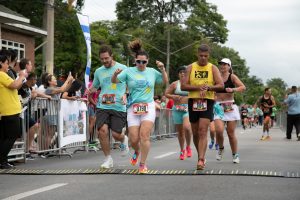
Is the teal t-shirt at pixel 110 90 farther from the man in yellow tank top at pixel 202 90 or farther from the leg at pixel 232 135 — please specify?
the leg at pixel 232 135

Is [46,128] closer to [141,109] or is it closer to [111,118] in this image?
[111,118]

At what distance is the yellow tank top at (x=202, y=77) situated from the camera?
1082cm

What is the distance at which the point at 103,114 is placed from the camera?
433 inches

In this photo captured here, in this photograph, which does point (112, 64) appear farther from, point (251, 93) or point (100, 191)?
point (251, 93)

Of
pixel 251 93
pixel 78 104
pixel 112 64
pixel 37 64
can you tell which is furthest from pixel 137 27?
pixel 251 93

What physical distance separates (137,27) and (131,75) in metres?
57.7

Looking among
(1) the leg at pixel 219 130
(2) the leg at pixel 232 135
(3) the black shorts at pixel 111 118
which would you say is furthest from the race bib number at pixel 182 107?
(3) the black shorts at pixel 111 118

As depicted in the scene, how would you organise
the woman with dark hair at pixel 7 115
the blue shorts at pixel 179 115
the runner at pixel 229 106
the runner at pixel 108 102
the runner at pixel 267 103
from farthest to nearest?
the runner at pixel 267 103, the blue shorts at pixel 179 115, the runner at pixel 229 106, the woman with dark hair at pixel 7 115, the runner at pixel 108 102

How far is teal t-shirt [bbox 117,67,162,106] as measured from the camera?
10500mm

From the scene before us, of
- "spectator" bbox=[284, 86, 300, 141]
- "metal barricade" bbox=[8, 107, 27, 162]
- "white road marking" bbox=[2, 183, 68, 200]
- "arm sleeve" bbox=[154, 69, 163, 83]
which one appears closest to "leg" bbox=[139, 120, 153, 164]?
"arm sleeve" bbox=[154, 69, 163, 83]

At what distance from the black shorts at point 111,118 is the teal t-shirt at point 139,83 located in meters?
0.53

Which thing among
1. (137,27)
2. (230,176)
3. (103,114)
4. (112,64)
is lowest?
(230,176)

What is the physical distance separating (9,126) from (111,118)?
64.9 inches

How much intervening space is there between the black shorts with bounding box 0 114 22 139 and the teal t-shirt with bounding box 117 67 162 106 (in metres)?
1.98
